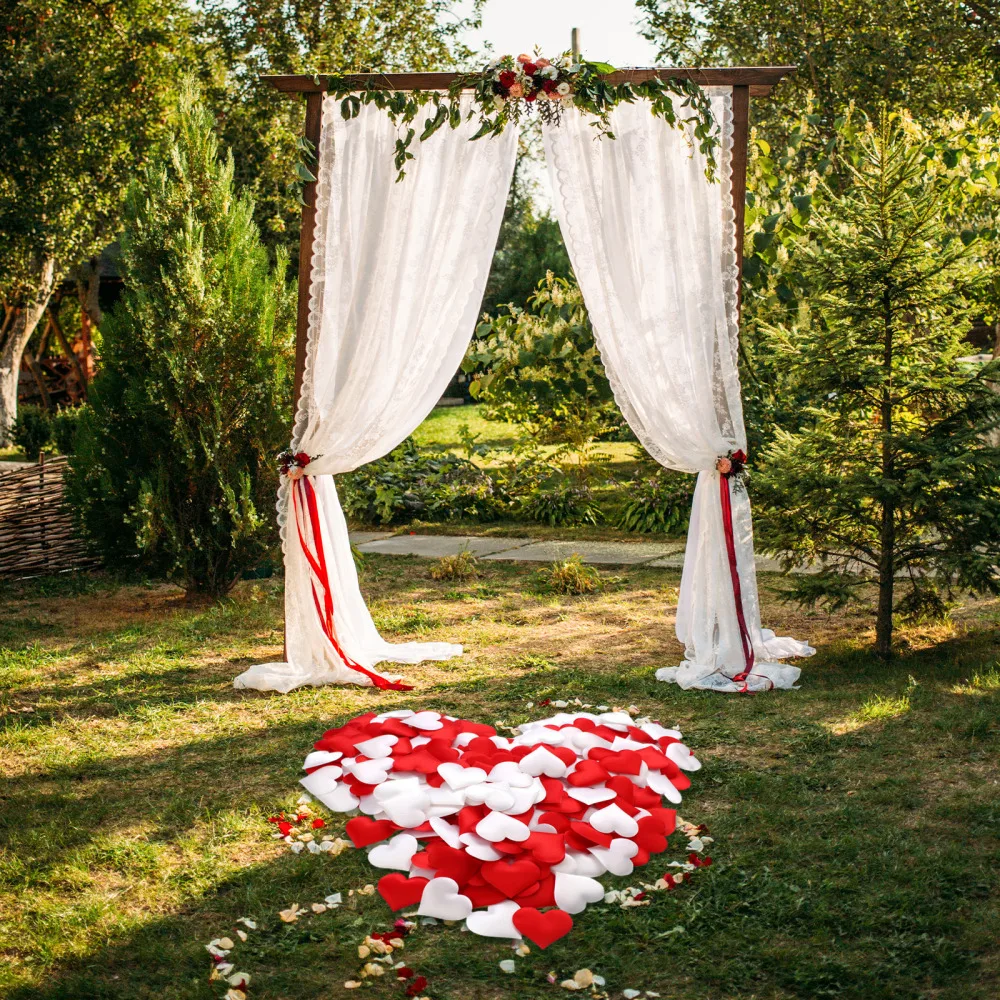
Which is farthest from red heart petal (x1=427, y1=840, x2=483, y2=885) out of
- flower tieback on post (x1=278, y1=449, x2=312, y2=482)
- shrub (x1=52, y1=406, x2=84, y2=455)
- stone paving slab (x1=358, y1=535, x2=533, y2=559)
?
shrub (x1=52, y1=406, x2=84, y2=455)

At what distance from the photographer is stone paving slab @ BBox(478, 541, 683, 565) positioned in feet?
24.8

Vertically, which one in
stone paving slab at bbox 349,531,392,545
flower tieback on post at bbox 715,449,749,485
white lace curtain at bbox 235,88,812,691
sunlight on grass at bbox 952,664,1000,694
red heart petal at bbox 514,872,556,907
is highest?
white lace curtain at bbox 235,88,812,691

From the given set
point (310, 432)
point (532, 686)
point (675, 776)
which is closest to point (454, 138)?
point (310, 432)

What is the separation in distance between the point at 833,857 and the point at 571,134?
3.21 metres

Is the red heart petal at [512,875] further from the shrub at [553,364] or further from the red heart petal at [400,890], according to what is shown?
the shrub at [553,364]

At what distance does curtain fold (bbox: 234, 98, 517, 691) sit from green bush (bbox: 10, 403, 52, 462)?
9.55 meters

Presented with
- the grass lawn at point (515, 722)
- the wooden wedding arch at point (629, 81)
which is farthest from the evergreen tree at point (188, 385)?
the wooden wedding arch at point (629, 81)

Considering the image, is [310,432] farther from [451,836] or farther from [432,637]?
[451,836]

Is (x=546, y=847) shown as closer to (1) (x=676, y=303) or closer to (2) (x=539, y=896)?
(2) (x=539, y=896)

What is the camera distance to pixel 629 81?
15.3 ft

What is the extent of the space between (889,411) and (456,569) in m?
3.11

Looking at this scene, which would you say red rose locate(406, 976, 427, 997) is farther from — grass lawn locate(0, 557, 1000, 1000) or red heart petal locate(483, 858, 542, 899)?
red heart petal locate(483, 858, 542, 899)

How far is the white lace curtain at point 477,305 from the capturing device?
4.82 metres

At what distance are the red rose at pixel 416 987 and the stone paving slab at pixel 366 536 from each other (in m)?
6.10
